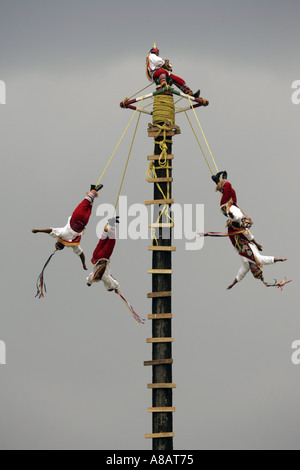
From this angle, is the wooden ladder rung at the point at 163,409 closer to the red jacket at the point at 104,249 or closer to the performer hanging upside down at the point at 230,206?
the red jacket at the point at 104,249

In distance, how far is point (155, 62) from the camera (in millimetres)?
8750

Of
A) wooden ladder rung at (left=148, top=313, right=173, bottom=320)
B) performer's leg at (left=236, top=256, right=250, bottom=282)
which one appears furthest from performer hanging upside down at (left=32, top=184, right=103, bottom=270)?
performer's leg at (left=236, top=256, right=250, bottom=282)

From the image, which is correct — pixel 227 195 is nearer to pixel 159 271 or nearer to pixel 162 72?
pixel 159 271

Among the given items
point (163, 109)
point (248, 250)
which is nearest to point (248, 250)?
point (248, 250)

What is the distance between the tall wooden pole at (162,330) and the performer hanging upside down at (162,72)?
1.58 feet

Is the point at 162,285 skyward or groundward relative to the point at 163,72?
groundward

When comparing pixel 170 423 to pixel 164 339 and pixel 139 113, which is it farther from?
pixel 139 113

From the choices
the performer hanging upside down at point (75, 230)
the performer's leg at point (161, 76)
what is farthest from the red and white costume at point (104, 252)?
the performer's leg at point (161, 76)

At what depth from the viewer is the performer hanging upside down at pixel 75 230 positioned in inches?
332

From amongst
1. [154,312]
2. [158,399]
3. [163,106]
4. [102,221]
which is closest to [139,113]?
[163,106]

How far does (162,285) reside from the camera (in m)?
8.45

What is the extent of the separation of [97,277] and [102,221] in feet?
1.60
